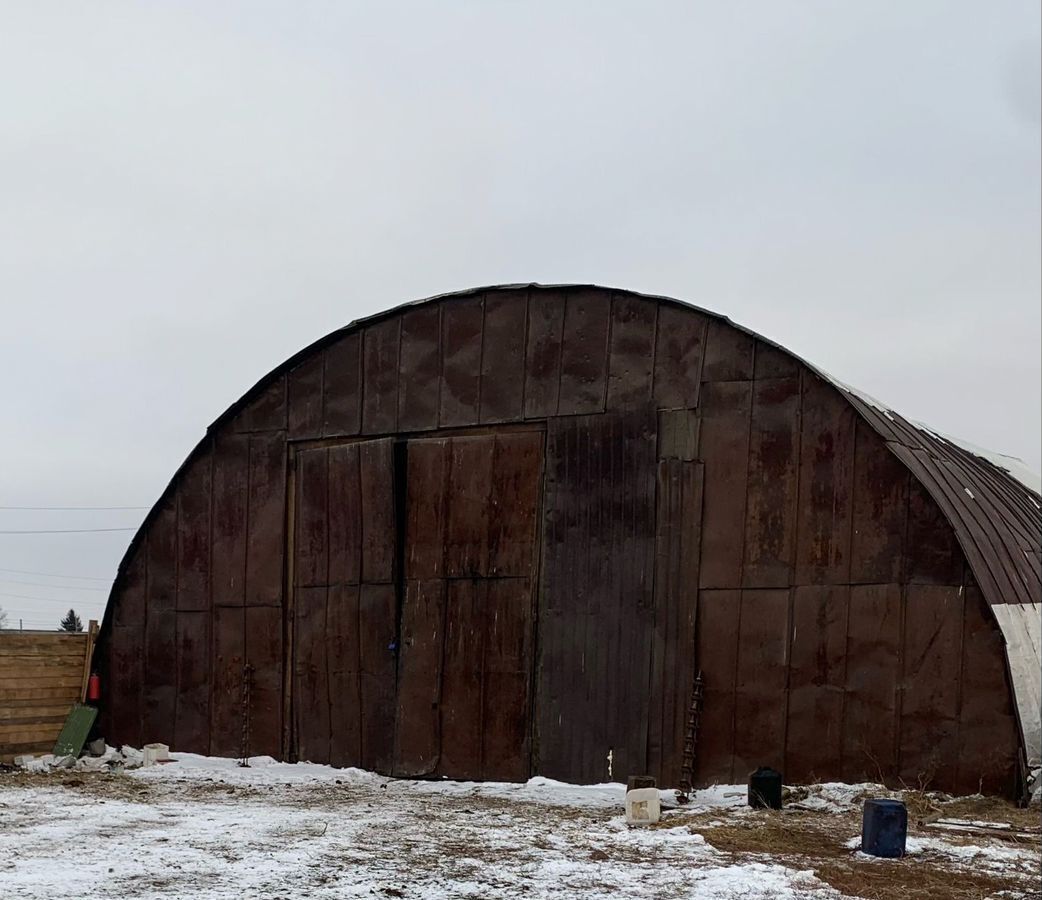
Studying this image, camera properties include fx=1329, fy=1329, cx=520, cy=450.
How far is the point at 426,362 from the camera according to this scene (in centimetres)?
1477

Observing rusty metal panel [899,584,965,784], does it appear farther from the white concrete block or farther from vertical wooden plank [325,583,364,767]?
vertical wooden plank [325,583,364,767]

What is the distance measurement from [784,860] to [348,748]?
7.11m

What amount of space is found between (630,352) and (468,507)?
7.96ft

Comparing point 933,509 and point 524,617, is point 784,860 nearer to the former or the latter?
point 933,509

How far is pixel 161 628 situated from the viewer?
16.3 meters

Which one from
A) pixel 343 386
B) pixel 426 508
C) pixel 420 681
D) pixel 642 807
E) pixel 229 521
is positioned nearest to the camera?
pixel 642 807

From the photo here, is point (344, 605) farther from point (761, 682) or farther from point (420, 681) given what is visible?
point (761, 682)

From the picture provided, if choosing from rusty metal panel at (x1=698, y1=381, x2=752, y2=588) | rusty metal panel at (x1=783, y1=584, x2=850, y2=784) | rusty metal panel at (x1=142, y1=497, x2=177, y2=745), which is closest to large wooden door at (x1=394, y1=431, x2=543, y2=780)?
rusty metal panel at (x1=698, y1=381, x2=752, y2=588)

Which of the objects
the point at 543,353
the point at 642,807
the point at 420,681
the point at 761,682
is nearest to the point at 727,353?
the point at 543,353

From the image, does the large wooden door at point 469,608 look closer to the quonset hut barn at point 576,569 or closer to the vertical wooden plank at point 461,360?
the quonset hut barn at point 576,569

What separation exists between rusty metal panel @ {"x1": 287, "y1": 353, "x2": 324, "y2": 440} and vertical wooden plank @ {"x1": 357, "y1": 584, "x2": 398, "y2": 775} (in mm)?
2063

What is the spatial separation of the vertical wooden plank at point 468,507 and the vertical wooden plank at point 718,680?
2.55 metres

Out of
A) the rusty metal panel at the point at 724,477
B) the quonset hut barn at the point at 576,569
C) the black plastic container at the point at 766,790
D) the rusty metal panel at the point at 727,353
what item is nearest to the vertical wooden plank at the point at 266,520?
the quonset hut barn at the point at 576,569

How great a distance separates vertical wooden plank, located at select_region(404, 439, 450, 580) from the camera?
14398 millimetres
